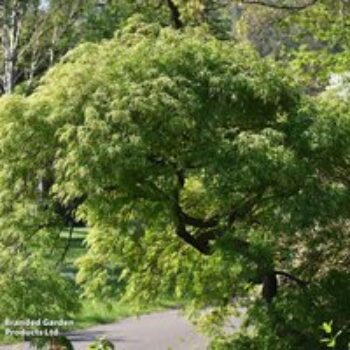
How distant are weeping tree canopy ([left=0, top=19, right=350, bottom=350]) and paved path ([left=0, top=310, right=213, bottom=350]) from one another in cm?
498

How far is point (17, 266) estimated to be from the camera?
8578 mm

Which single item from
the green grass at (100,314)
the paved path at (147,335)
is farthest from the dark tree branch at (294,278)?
the green grass at (100,314)

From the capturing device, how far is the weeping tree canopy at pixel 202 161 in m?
8.02

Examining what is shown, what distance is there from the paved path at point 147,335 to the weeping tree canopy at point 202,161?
498 cm

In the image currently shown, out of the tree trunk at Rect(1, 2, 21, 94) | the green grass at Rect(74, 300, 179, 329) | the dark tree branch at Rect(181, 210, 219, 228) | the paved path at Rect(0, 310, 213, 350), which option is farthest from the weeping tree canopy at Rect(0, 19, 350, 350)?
the tree trunk at Rect(1, 2, 21, 94)

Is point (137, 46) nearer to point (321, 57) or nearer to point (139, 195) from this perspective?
point (139, 195)

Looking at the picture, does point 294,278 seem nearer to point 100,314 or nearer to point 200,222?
point 200,222

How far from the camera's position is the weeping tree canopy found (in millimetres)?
8016

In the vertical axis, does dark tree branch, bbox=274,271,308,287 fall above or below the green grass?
above

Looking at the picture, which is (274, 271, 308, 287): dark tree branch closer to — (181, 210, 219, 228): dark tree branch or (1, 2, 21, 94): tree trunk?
(181, 210, 219, 228): dark tree branch

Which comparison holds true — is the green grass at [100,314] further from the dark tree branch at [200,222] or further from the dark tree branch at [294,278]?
the dark tree branch at [200,222]

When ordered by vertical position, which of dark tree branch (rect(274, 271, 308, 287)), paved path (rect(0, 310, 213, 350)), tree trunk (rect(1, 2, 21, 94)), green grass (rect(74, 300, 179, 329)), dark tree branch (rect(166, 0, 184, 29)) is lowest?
paved path (rect(0, 310, 213, 350))

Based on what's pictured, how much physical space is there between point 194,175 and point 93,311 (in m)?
9.23

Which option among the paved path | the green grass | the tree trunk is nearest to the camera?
the paved path
